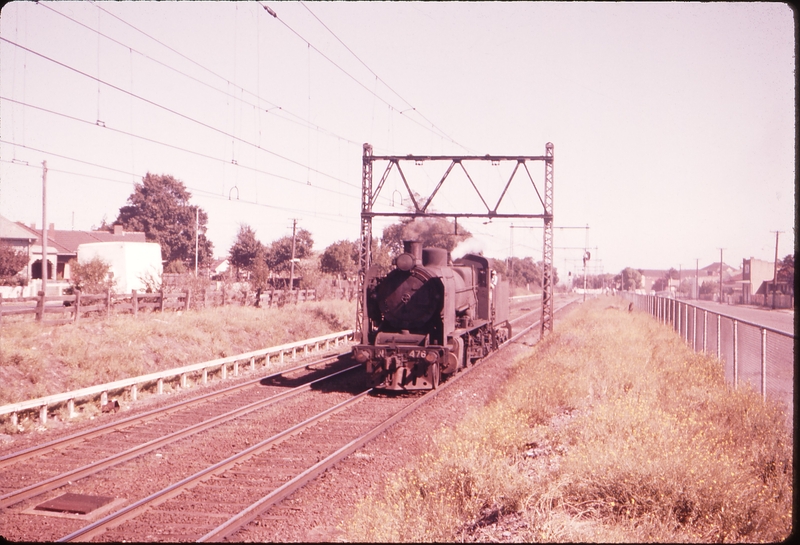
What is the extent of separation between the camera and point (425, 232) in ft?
156

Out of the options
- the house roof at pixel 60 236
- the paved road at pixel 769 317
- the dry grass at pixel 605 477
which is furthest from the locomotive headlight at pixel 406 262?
the house roof at pixel 60 236

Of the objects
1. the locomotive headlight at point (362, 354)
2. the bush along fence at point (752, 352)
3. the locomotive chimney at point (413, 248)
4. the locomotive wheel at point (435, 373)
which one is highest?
the locomotive chimney at point (413, 248)

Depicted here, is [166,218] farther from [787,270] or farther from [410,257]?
[787,270]

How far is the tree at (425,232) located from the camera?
4758cm

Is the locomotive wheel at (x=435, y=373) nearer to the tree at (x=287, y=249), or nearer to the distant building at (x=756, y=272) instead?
the tree at (x=287, y=249)

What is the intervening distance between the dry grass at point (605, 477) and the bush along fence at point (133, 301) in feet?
43.6

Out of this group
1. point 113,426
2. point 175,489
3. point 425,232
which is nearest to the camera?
point 175,489

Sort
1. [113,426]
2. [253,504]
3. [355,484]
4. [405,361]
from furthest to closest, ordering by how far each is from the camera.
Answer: [405,361]
[113,426]
[355,484]
[253,504]

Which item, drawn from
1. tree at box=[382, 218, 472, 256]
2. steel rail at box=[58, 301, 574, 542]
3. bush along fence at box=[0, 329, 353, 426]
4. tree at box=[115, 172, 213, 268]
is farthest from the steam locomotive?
tree at box=[115, 172, 213, 268]

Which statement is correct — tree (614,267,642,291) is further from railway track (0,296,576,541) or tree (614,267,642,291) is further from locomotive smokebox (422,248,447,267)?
railway track (0,296,576,541)

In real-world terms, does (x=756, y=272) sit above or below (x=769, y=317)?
above

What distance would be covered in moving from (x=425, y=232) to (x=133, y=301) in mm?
29806

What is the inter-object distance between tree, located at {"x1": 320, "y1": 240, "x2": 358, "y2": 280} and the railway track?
36.5 meters

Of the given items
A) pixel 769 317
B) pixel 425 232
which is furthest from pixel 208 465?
pixel 769 317
